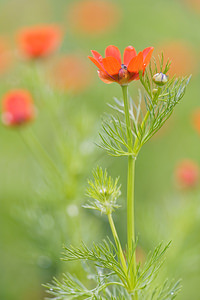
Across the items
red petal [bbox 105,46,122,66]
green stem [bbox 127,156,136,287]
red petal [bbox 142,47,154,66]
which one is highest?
red petal [bbox 105,46,122,66]

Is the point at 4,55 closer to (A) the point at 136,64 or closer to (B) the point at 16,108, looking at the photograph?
(B) the point at 16,108

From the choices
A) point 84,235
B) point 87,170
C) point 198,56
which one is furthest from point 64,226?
point 198,56

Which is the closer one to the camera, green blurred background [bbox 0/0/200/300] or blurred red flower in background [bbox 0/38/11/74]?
green blurred background [bbox 0/0/200/300]

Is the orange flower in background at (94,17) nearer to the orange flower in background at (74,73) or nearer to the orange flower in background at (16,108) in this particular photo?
the orange flower in background at (74,73)

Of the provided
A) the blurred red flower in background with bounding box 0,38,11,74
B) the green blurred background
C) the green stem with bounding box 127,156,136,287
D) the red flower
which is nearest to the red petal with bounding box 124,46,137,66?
the red flower

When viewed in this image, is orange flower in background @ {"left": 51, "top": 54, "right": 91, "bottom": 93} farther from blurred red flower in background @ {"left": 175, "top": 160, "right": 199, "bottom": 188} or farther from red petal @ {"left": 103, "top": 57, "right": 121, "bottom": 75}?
red petal @ {"left": 103, "top": 57, "right": 121, "bottom": 75}

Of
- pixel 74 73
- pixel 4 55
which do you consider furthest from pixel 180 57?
pixel 4 55

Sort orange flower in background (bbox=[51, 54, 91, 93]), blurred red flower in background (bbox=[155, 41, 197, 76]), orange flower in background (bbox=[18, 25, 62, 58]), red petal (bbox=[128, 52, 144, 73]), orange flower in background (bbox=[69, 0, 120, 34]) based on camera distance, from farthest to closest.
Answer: orange flower in background (bbox=[69, 0, 120, 34]), blurred red flower in background (bbox=[155, 41, 197, 76]), orange flower in background (bbox=[51, 54, 91, 93]), orange flower in background (bbox=[18, 25, 62, 58]), red petal (bbox=[128, 52, 144, 73])
